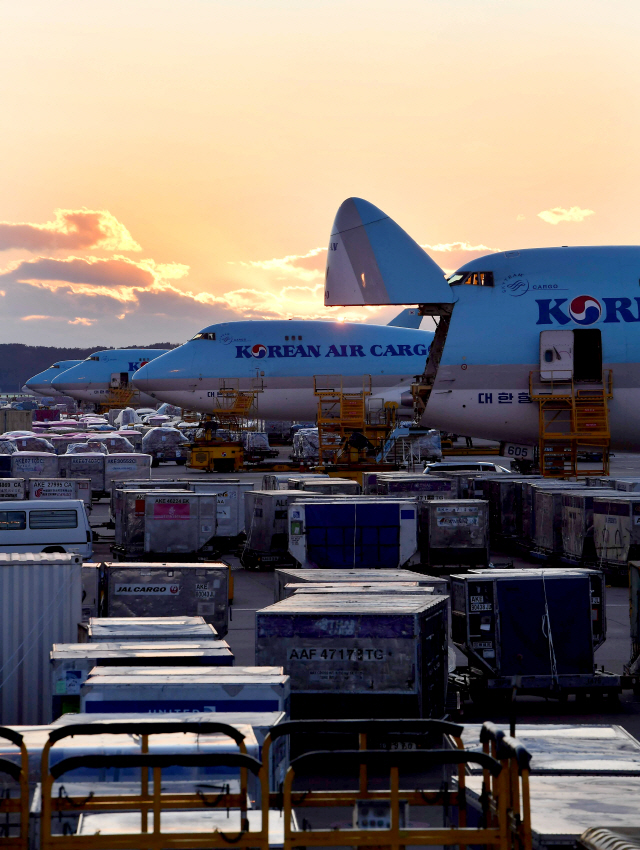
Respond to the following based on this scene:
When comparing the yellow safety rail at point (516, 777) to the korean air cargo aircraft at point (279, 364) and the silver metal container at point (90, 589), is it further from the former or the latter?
the korean air cargo aircraft at point (279, 364)

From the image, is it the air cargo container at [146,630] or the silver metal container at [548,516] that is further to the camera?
the silver metal container at [548,516]

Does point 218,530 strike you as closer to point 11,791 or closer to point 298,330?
point 11,791

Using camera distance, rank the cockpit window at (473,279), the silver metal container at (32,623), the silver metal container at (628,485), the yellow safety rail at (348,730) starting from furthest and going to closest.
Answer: the cockpit window at (473,279), the silver metal container at (628,485), the silver metal container at (32,623), the yellow safety rail at (348,730)

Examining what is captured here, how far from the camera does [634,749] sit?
9.02 meters

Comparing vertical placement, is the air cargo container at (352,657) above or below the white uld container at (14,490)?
below

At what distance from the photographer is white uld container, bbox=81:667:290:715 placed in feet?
29.9

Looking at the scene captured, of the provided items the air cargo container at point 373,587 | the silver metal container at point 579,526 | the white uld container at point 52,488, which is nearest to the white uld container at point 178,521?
the white uld container at point 52,488

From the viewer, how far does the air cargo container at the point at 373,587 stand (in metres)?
13.8

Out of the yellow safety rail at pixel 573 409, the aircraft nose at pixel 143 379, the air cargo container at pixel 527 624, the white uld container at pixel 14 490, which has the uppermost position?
the aircraft nose at pixel 143 379

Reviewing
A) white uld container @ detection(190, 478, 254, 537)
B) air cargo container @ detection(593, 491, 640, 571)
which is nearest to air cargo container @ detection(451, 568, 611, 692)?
air cargo container @ detection(593, 491, 640, 571)

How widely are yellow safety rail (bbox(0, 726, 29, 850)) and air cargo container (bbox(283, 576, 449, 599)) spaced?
7382 millimetres

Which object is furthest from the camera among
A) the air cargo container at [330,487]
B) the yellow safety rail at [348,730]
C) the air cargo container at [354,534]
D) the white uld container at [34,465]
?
the white uld container at [34,465]

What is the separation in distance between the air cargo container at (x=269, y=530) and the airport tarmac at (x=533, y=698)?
47 centimetres

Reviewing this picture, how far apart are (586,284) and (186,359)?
1400 inches
